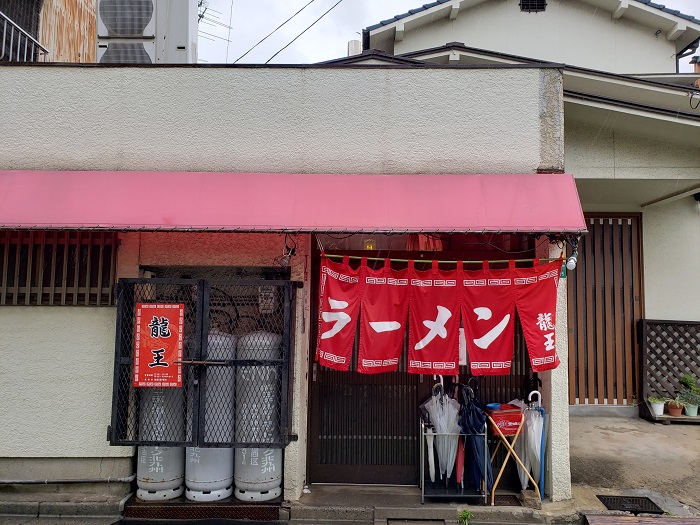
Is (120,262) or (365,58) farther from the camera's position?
(365,58)

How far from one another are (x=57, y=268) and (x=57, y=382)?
1416mm

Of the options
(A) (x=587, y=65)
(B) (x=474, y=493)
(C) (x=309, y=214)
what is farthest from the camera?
(A) (x=587, y=65)

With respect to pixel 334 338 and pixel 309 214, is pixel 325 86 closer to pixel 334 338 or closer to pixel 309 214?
pixel 309 214

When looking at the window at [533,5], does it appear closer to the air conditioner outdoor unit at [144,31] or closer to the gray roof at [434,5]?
the gray roof at [434,5]

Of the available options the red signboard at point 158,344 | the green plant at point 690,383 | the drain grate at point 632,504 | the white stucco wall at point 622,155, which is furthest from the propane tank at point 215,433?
the green plant at point 690,383

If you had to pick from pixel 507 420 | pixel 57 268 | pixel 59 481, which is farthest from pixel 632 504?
pixel 57 268

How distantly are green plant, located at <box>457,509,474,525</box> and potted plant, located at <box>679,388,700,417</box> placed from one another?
597cm

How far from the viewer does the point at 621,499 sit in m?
5.88

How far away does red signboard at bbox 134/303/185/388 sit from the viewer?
5328 millimetres

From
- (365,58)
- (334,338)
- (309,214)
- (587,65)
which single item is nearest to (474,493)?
(334,338)

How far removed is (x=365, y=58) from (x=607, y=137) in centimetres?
410

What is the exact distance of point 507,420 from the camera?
582 cm

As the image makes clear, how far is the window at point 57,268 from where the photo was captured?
594cm

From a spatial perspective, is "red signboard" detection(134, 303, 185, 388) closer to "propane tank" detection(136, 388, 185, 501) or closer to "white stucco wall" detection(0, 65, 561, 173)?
"propane tank" detection(136, 388, 185, 501)
